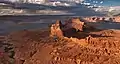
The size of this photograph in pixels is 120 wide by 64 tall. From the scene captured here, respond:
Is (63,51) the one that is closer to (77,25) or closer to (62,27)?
(62,27)

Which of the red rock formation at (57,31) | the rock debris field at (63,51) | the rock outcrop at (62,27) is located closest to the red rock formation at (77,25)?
the rock outcrop at (62,27)

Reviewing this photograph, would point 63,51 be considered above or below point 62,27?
above

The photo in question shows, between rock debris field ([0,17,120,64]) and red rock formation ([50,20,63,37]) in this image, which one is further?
red rock formation ([50,20,63,37])

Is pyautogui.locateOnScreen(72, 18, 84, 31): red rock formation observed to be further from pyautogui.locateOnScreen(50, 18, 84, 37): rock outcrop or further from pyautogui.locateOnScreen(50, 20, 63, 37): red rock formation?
pyautogui.locateOnScreen(50, 20, 63, 37): red rock formation

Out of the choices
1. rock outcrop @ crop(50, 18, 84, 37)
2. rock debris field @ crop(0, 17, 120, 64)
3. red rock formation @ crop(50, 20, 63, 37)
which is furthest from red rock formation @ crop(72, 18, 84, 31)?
rock debris field @ crop(0, 17, 120, 64)

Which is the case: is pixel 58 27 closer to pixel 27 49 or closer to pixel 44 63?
pixel 27 49

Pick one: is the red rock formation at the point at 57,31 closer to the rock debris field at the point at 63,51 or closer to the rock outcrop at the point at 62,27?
the rock outcrop at the point at 62,27

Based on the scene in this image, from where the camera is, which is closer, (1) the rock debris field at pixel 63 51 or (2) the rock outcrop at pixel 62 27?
(1) the rock debris field at pixel 63 51

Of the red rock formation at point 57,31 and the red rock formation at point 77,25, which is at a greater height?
the red rock formation at point 57,31

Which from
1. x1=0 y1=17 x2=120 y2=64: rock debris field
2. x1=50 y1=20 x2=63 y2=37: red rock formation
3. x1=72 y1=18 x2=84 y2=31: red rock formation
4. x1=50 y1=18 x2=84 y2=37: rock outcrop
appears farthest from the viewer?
x1=72 y1=18 x2=84 y2=31: red rock formation

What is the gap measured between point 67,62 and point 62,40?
482 cm

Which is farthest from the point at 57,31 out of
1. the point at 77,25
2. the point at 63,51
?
the point at 63,51

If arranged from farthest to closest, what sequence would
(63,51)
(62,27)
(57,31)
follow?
(62,27), (57,31), (63,51)

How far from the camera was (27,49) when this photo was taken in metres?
21.4
